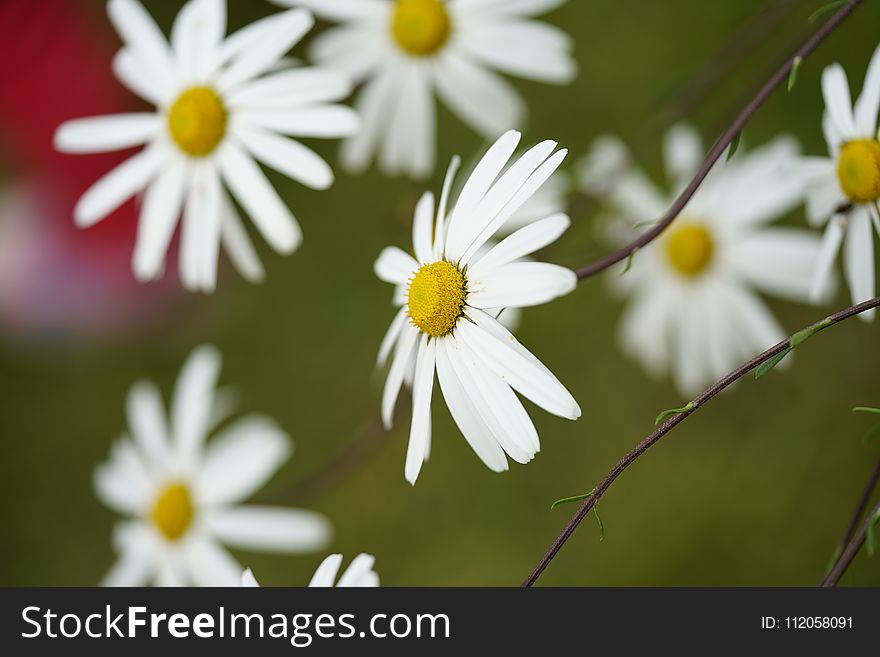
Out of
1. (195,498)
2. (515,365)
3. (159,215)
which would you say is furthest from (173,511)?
(515,365)

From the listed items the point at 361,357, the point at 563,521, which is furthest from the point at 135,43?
the point at 563,521

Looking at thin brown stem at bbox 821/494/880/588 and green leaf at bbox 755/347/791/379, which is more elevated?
green leaf at bbox 755/347/791/379

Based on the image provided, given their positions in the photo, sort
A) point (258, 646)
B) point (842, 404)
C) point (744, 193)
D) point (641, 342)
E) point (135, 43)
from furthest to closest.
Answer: point (842, 404)
point (641, 342)
point (744, 193)
point (135, 43)
point (258, 646)

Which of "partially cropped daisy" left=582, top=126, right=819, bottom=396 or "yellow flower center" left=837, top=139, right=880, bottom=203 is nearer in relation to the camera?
"yellow flower center" left=837, top=139, right=880, bottom=203

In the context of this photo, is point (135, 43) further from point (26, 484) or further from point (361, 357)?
point (26, 484)

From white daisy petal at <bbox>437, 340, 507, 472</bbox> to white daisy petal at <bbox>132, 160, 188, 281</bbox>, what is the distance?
303 millimetres

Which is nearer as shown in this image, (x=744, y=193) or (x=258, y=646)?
(x=258, y=646)

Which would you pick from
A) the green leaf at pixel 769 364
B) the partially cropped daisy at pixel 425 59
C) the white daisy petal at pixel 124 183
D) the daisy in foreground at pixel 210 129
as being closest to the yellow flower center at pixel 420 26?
the partially cropped daisy at pixel 425 59

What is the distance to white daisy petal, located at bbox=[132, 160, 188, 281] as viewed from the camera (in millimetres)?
666

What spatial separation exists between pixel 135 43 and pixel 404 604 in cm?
47

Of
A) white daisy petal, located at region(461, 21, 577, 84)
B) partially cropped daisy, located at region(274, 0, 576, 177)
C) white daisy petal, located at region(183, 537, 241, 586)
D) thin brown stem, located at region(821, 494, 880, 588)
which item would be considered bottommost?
thin brown stem, located at region(821, 494, 880, 588)

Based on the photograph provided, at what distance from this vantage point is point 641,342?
0.91 m

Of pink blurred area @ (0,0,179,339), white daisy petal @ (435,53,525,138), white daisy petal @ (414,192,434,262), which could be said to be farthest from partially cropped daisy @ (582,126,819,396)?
pink blurred area @ (0,0,179,339)

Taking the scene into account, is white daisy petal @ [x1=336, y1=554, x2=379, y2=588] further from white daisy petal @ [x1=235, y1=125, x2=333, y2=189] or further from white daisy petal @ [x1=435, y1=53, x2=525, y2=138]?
white daisy petal @ [x1=435, y1=53, x2=525, y2=138]
